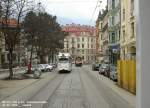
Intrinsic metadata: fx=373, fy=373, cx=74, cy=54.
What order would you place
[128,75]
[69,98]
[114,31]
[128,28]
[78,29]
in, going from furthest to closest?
1. [78,29]
2. [114,31]
3. [128,28]
4. [128,75]
5. [69,98]

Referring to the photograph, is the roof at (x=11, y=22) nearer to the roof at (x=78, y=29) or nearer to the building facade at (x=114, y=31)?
the building facade at (x=114, y=31)

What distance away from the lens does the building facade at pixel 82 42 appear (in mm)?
181250

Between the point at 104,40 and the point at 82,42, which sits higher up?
the point at 82,42

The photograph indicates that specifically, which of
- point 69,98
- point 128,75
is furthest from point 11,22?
point 69,98

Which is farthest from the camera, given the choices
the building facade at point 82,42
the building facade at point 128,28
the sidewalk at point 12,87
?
the building facade at point 82,42

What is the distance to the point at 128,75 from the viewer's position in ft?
84.3

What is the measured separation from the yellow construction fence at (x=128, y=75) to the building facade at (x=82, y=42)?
147603 mm

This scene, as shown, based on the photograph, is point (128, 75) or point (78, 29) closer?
point (128, 75)

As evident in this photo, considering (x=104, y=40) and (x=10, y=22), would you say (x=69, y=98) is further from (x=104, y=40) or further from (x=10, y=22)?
(x=104, y=40)

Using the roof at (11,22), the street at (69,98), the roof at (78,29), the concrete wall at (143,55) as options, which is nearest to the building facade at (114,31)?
the roof at (11,22)

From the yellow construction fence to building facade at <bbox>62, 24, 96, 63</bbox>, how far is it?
14760 cm

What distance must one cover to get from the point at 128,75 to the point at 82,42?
162100 millimetres

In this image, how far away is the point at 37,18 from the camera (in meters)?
55.8

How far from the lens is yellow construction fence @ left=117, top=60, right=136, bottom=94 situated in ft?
75.8
